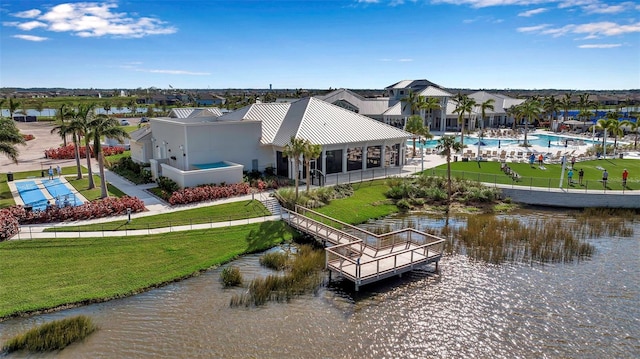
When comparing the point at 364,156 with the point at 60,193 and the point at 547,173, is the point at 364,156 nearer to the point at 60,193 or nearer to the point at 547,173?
the point at 547,173

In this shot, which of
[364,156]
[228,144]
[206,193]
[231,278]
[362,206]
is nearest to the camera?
[231,278]

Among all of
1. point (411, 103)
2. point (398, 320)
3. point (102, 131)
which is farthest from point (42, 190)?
point (411, 103)

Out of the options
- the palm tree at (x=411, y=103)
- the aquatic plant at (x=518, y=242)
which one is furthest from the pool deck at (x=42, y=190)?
the palm tree at (x=411, y=103)

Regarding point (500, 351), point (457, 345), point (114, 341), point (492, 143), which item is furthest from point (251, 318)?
point (492, 143)

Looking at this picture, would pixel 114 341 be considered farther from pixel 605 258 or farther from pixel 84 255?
pixel 605 258

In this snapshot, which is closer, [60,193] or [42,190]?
[60,193]

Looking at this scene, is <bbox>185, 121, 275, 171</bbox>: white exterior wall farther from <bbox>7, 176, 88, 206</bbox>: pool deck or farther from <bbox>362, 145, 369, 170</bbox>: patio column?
<bbox>7, 176, 88, 206</bbox>: pool deck

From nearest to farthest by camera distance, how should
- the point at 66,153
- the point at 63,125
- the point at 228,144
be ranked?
the point at 63,125
the point at 228,144
the point at 66,153
